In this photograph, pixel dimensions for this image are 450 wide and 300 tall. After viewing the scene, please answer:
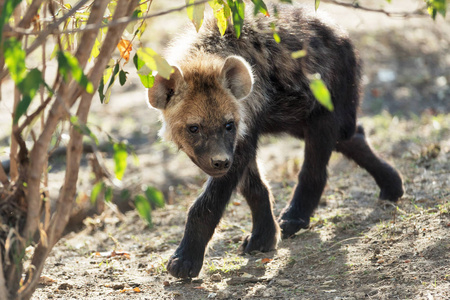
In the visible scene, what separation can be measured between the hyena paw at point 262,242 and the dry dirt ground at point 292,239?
0.07m

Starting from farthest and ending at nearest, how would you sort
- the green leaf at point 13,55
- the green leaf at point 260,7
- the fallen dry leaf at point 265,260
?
the fallen dry leaf at point 265,260 → the green leaf at point 260,7 → the green leaf at point 13,55

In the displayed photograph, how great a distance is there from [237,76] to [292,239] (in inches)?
48.6

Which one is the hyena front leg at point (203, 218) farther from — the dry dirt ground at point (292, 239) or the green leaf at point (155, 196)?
the green leaf at point (155, 196)

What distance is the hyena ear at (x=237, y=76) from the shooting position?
3547 mm

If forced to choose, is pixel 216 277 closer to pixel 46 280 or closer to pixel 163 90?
pixel 46 280

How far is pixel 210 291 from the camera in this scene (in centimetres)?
330

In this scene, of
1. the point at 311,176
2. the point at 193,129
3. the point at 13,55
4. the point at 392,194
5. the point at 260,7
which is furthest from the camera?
the point at 392,194

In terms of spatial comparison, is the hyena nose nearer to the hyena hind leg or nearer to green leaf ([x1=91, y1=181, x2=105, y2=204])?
green leaf ([x1=91, y1=181, x2=105, y2=204])

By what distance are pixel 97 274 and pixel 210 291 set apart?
30.9 inches

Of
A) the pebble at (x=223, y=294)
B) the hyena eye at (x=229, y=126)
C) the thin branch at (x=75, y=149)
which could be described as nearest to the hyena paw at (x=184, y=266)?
the pebble at (x=223, y=294)

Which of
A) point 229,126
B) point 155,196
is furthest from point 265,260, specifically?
point 155,196

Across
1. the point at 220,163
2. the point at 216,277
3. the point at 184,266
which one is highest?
the point at 220,163

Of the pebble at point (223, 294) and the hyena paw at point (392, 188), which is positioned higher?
the pebble at point (223, 294)

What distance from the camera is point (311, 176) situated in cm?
427
